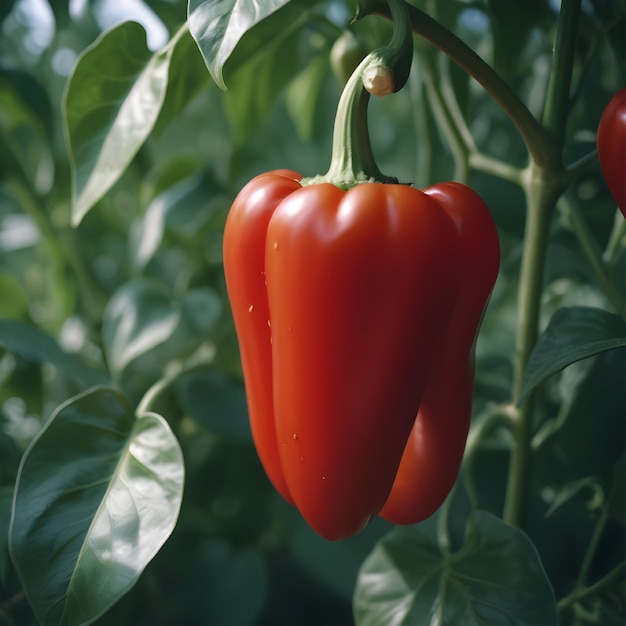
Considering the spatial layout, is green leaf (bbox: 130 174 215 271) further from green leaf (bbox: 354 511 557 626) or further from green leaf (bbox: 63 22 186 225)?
green leaf (bbox: 354 511 557 626)

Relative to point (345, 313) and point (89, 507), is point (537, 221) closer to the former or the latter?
point (345, 313)

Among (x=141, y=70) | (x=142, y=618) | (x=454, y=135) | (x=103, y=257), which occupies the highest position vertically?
(x=141, y=70)

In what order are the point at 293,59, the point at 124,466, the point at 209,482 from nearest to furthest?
the point at 124,466
the point at 293,59
the point at 209,482

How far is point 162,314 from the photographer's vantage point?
0.73m

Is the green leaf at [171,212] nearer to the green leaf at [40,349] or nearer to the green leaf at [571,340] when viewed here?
the green leaf at [40,349]

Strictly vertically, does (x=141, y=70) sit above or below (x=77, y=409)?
above

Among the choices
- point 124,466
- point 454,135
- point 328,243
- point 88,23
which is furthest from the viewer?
point 88,23

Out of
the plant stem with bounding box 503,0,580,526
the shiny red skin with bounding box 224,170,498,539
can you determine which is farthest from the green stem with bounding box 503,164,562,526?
the shiny red skin with bounding box 224,170,498,539

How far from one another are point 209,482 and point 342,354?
1.57ft

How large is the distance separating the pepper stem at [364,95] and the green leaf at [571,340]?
148 millimetres

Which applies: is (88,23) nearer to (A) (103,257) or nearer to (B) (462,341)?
(A) (103,257)

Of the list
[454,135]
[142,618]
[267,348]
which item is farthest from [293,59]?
[142,618]

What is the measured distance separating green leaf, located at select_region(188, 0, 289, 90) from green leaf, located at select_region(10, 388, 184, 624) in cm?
26

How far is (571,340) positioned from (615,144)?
0.41 ft
